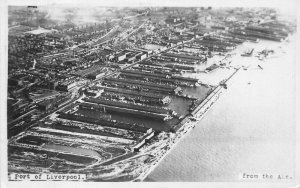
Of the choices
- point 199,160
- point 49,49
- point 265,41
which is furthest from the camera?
point 265,41

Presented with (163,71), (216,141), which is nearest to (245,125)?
(216,141)

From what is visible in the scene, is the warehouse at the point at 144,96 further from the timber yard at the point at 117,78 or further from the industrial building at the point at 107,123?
the industrial building at the point at 107,123

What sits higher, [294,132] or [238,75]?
[238,75]

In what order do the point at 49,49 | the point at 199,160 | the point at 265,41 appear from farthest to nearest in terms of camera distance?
the point at 265,41 → the point at 49,49 → the point at 199,160

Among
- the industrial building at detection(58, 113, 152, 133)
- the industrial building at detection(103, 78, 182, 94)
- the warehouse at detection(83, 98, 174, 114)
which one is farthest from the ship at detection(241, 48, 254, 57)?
the industrial building at detection(58, 113, 152, 133)

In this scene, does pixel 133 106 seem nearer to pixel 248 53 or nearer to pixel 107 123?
pixel 107 123

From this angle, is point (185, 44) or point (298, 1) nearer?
point (298, 1)

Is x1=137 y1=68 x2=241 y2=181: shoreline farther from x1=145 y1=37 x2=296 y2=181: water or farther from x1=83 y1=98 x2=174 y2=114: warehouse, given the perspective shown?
x1=83 y1=98 x2=174 y2=114: warehouse

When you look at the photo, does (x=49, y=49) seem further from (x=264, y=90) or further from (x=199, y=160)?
(x=264, y=90)

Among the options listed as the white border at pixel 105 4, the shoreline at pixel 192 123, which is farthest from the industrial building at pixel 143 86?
the white border at pixel 105 4
